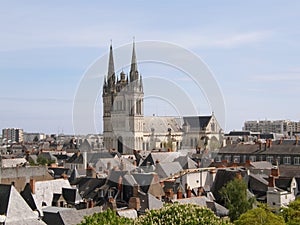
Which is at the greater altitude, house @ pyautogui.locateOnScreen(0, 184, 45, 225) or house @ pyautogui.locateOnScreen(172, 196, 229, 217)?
house @ pyautogui.locateOnScreen(0, 184, 45, 225)

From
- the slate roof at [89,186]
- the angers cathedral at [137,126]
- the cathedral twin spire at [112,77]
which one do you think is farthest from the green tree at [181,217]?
the cathedral twin spire at [112,77]

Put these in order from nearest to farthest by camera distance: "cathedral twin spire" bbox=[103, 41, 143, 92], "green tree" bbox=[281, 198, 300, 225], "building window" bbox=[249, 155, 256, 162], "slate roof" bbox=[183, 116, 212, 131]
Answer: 1. "green tree" bbox=[281, 198, 300, 225]
2. "building window" bbox=[249, 155, 256, 162]
3. "cathedral twin spire" bbox=[103, 41, 143, 92]
4. "slate roof" bbox=[183, 116, 212, 131]

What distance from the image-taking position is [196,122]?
139 m

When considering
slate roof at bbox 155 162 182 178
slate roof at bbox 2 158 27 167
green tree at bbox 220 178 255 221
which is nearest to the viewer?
green tree at bbox 220 178 255 221

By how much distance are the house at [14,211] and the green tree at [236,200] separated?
1612 centimetres

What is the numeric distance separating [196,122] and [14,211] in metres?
108

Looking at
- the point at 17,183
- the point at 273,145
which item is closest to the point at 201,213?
the point at 17,183

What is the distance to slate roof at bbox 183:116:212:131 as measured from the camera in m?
137

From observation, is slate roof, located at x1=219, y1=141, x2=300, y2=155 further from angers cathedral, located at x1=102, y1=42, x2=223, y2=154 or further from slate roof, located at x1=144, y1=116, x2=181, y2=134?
slate roof, located at x1=144, y1=116, x2=181, y2=134

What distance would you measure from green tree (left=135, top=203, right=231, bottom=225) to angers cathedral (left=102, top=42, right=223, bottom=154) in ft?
300

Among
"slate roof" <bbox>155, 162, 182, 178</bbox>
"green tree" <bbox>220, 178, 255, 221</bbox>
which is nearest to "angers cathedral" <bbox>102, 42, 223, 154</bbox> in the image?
"slate roof" <bbox>155, 162, 182, 178</bbox>

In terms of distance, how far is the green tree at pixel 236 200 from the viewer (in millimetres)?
40750

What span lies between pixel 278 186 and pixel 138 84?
7513 cm

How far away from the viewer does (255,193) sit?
4734 cm
